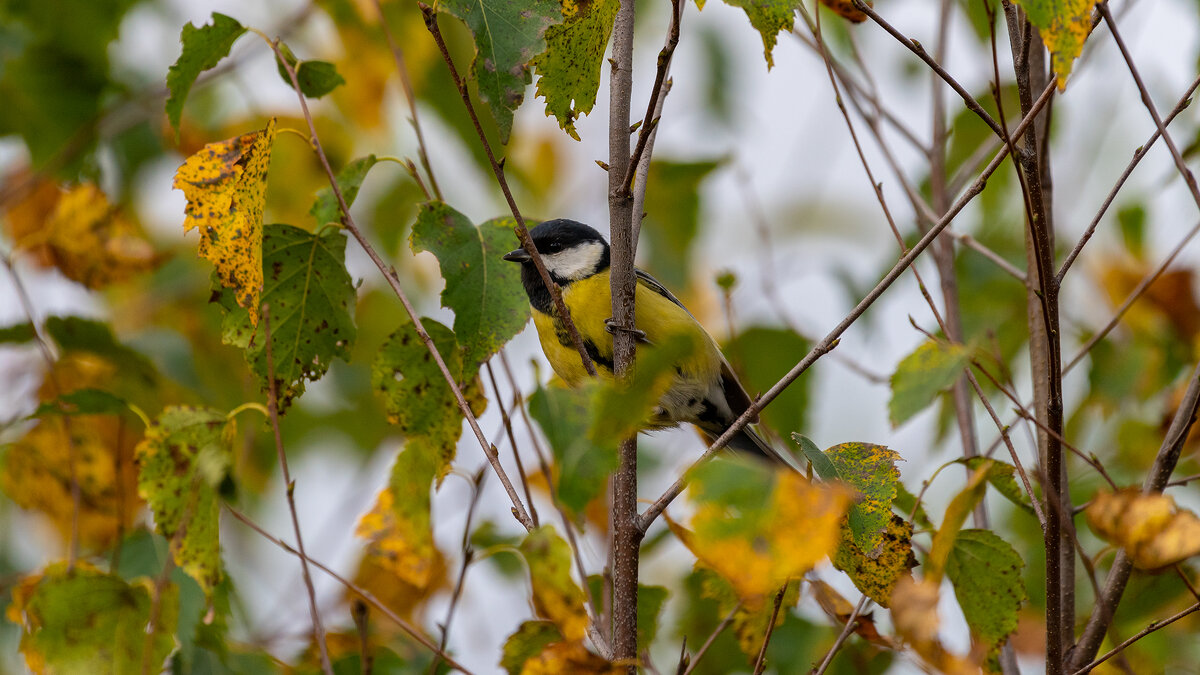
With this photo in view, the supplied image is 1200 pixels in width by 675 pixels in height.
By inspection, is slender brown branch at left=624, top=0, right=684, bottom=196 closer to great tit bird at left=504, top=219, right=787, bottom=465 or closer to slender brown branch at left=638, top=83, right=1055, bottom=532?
slender brown branch at left=638, top=83, right=1055, bottom=532

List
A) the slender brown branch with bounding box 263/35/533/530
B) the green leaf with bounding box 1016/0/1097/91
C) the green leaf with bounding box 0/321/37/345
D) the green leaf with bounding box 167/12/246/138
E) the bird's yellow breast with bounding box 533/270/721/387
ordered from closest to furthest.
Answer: the green leaf with bounding box 1016/0/1097/91 → the slender brown branch with bounding box 263/35/533/530 → the green leaf with bounding box 167/12/246/138 → the green leaf with bounding box 0/321/37/345 → the bird's yellow breast with bounding box 533/270/721/387

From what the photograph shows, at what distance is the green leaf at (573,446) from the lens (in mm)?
1037

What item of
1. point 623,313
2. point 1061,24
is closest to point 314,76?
point 623,313

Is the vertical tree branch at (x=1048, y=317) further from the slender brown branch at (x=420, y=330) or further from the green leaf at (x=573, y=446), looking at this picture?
the slender brown branch at (x=420, y=330)

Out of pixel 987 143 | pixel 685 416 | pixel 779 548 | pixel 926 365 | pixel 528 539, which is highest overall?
pixel 987 143

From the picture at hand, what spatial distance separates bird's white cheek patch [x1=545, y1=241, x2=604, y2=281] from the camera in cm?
274

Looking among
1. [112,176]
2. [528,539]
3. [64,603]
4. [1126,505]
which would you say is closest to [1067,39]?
[1126,505]

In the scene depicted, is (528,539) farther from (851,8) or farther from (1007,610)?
(851,8)

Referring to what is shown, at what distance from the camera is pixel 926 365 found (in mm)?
1141

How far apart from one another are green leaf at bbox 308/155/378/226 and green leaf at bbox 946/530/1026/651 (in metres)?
1.09

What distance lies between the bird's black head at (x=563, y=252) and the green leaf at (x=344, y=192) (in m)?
1.09

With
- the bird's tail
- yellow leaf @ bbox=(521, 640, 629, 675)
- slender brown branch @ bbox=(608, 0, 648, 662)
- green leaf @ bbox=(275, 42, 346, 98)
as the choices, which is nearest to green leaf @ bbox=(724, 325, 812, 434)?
the bird's tail

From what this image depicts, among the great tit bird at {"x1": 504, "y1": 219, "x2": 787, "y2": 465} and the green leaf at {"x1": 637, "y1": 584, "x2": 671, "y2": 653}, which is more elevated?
the great tit bird at {"x1": 504, "y1": 219, "x2": 787, "y2": 465}

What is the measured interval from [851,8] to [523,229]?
693mm
